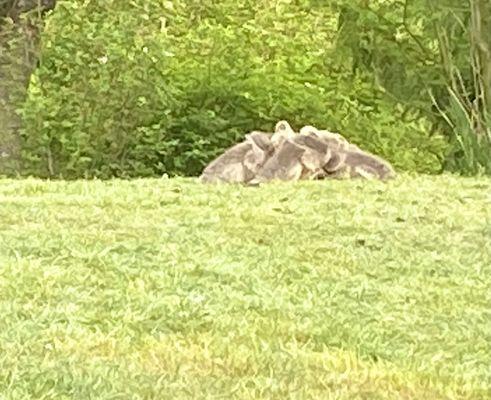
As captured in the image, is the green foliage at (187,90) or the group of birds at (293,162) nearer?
the group of birds at (293,162)

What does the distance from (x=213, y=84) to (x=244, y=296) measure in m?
9.00

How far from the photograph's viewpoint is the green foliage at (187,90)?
42.0ft

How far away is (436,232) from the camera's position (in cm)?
668

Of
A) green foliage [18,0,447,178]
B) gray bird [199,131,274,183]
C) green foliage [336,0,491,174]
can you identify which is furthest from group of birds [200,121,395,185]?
green foliage [18,0,447,178]

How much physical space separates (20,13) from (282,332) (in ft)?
27.2

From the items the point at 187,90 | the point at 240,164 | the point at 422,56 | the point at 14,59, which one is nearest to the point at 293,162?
the point at 240,164

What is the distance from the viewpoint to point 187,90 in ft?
45.4

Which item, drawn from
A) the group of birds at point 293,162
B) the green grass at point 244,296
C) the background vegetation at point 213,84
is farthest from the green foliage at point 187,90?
the green grass at point 244,296

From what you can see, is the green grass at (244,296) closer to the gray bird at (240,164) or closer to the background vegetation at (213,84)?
the gray bird at (240,164)

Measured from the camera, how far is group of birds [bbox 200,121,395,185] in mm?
9008

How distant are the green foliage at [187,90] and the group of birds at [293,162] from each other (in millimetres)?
3276

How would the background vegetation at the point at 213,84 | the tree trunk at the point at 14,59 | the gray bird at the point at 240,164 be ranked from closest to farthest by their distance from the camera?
the gray bird at the point at 240,164 → the tree trunk at the point at 14,59 → the background vegetation at the point at 213,84

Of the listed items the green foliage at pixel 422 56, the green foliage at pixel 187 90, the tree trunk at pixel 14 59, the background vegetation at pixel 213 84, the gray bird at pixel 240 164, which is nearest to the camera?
the gray bird at pixel 240 164

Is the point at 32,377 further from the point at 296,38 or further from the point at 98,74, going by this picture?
the point at 296,38
